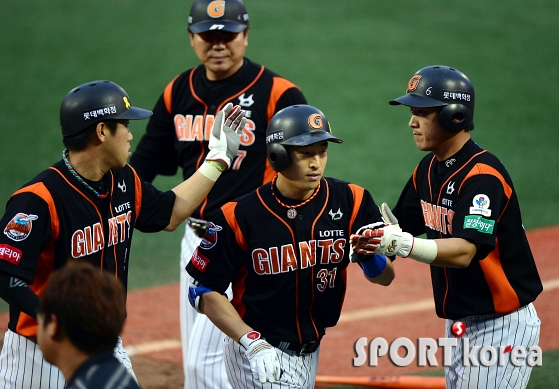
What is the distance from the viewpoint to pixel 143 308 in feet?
25.3

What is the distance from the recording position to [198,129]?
559cm

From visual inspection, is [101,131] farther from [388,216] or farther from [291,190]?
[388,216]

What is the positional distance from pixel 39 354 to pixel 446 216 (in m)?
2.13

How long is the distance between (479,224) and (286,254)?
3.10 ft

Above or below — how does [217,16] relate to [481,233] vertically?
above

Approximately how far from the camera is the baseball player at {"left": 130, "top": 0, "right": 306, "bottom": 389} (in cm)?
551

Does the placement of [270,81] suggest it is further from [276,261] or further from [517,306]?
[517,306]

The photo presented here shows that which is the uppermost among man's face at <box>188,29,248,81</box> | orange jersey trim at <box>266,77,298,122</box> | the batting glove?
man's face at <box>188,29,248,81</box>

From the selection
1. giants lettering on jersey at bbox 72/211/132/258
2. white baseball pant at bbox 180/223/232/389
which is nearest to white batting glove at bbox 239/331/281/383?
giants lettering on jersey at bbox 72/211/132/258

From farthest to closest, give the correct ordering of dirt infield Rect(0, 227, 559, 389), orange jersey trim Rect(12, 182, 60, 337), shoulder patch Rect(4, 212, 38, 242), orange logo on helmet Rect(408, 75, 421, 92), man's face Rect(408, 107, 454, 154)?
dirt infield Rect(0, 227, 559, 389)
orange logo on helmet Rect(408, 75, 421, 92)
man's face Rect(408, 107, 454, 154)
orange jersey trim Rect(12, 182, 60, 337)
shoulder patch Rect(4, 212, 38, 242)

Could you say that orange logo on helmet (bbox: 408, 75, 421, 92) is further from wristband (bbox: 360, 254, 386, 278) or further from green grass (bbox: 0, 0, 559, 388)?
green grass (bbox: 0, 0, 559, 388)

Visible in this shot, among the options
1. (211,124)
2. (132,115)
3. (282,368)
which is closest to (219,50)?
(211,124)
